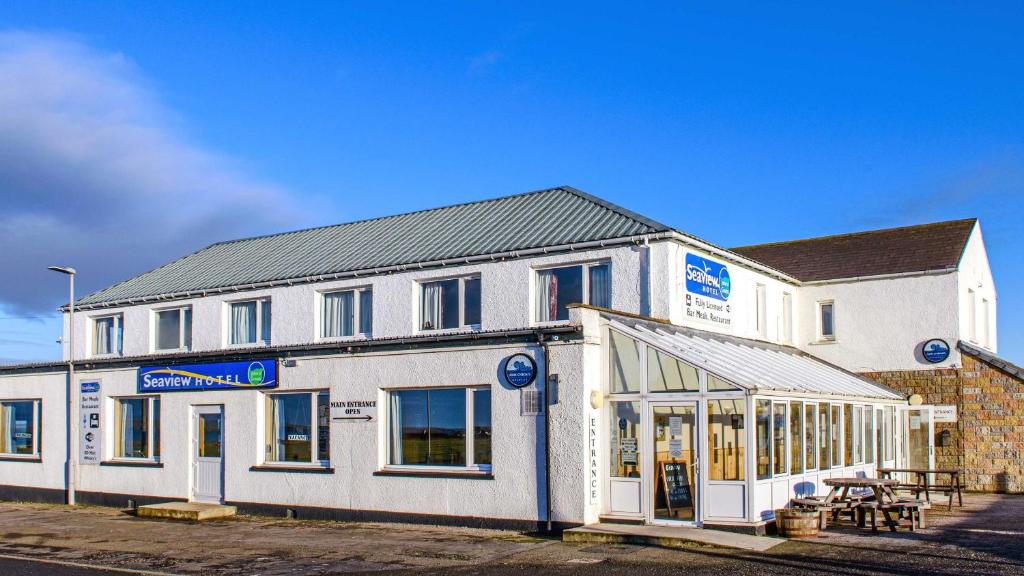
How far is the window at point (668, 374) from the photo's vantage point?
58.0ft

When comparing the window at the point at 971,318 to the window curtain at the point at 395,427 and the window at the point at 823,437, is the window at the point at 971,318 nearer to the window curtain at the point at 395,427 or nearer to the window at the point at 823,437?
the window at the point at 823,437

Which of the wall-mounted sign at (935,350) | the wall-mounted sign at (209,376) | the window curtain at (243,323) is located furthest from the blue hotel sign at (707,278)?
the window curtain at (243,323)

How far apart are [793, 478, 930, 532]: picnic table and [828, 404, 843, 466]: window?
3.22 ft

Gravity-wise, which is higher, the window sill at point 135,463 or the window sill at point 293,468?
the window sill at point 293,468

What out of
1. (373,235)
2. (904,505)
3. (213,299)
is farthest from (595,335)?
(213,299)

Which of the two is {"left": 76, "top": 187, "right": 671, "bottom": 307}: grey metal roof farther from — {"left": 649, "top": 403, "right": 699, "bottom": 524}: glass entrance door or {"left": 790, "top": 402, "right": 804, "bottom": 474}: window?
{"left": 649, "top": 403, "right": 699, "bottom": 524}: glass entrance door

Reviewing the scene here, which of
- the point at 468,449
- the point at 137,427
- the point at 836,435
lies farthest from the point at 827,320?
the point at 137,427

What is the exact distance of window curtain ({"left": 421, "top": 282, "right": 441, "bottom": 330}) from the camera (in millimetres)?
23828

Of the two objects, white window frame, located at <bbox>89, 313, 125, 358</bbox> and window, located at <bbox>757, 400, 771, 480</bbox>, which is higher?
white window frame, located at <bbox>89, 313, 125, 358</bbox>

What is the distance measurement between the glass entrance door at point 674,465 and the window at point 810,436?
2779 mm

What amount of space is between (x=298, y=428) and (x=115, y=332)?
9.43 m

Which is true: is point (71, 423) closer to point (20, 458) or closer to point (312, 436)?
point (20, 458)

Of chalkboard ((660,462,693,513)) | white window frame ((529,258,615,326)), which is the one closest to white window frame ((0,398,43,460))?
white window frame ((529,258,615,326))

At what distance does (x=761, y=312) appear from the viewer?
2630cm
